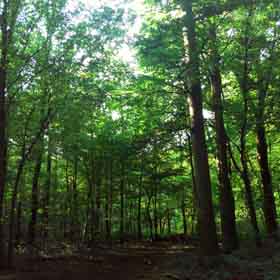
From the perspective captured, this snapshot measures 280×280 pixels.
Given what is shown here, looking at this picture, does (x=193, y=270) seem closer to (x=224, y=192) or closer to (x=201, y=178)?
(x=201, y=178)

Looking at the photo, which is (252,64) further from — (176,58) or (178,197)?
(178,197)

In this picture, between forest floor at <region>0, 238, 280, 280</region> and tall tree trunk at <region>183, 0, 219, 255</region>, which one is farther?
tall tree trunk at <region>183, 0, 219, 255</region>

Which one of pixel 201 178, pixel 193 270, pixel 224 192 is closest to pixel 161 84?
pixel 201 178

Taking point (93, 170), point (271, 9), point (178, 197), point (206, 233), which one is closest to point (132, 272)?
point (206, 233)

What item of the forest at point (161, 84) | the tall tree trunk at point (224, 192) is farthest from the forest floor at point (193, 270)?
the tall tree trunk at point (224, 192)

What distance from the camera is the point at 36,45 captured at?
47.9 feet

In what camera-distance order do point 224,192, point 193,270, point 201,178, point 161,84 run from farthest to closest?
point 224,192, point 161,84, point 201,178, point 193,270

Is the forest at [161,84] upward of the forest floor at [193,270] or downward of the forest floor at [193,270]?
upward

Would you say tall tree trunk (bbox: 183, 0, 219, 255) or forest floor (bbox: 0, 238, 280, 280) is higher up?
tall tree trunk (bbox: 183, 0, 219, 255)

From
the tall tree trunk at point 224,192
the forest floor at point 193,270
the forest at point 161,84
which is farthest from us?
the tall tree trunk at point 224,192

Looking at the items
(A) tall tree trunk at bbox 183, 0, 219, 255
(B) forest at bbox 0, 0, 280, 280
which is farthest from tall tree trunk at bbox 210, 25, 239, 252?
(A) tall tree trunk at bbox 183, 0, 219, 255

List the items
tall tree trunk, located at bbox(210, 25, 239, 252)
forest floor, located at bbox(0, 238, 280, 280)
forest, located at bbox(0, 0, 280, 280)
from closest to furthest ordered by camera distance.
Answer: forest floor, located at bbox(0, 238, 280, 280) → forest, located at bbox(0, 0, 280, 280) → tall tree trunk, located at bbox(210, 25, 239, 252)

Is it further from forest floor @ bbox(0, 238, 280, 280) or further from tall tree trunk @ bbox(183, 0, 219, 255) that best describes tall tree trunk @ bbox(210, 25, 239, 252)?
tall tree trunk @ bbox(183, 0, 219, 255)

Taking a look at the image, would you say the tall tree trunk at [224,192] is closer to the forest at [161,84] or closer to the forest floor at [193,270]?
the forest at [161,84]
